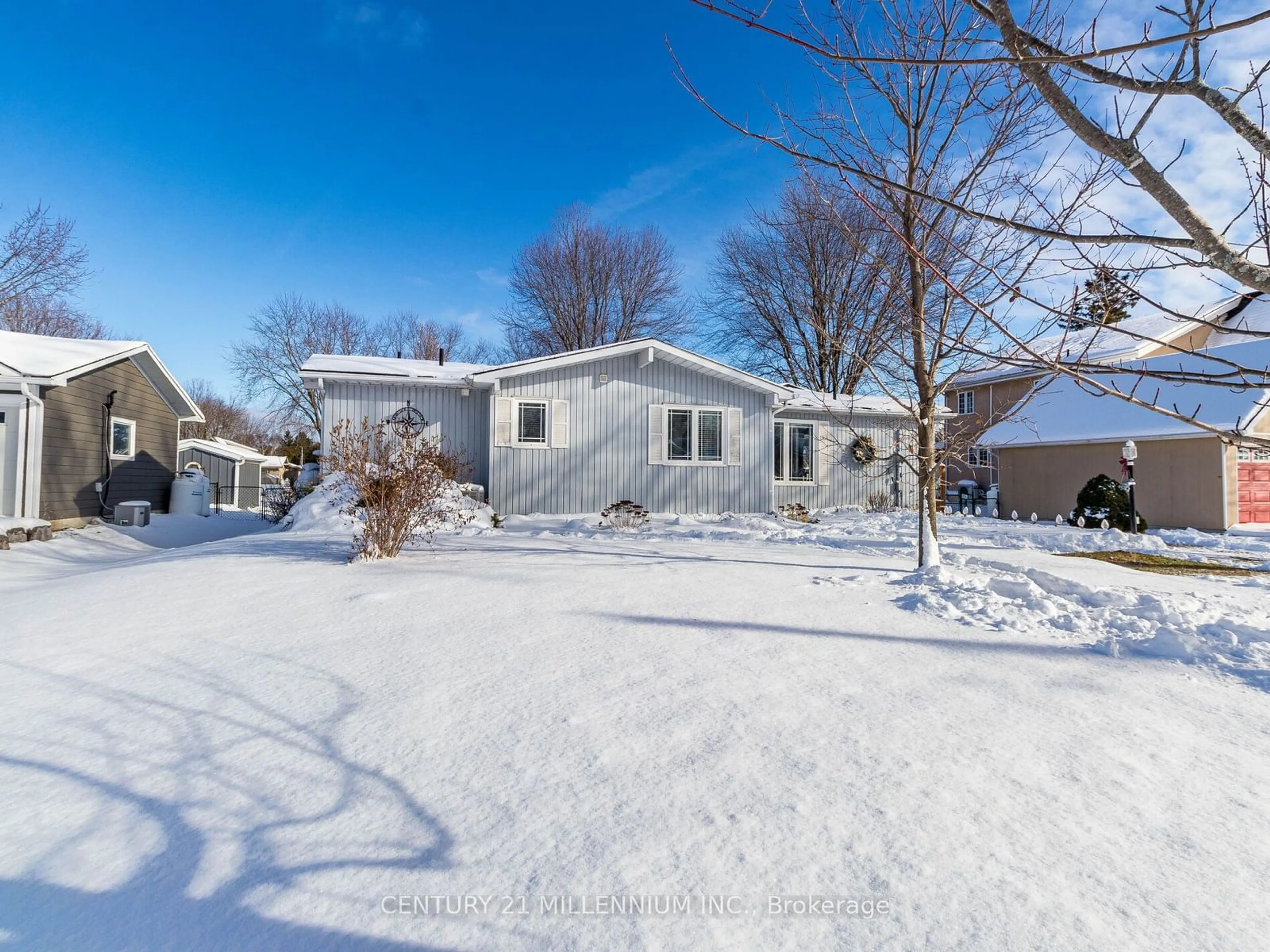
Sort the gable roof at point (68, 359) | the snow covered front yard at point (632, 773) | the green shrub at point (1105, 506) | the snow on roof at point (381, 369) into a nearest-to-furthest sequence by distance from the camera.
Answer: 1. the snow covered front yard at point (632, 773)
2. the gable roof at point (68, 359)
3. the snow on roof at point (381, 369)
4. the green shrub at point (1105, 506)

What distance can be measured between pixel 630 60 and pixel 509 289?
22.0 meters

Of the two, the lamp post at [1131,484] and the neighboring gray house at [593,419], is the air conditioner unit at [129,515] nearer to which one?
the neighboring gray house at [593,419]

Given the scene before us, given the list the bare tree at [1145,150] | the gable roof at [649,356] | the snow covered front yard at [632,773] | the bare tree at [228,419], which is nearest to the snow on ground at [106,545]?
the snow covered front yard at [632,773]

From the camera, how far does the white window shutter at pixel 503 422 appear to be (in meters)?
11.5

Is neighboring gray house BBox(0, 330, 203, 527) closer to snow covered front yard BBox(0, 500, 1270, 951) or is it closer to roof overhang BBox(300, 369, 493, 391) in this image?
roof overhang BBox(300, 369, 493, 391)

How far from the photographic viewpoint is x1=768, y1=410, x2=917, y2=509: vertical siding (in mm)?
14742

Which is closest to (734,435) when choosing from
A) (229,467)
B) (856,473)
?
(856,473)

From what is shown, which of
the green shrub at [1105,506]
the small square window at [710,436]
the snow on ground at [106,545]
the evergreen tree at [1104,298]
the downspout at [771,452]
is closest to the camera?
the evergreen tree at [1104,298]

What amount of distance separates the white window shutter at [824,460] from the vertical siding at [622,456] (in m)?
2.43

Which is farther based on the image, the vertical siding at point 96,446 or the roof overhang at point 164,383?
the roof overhang at point 164,383

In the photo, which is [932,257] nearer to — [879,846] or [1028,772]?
[1028,772]

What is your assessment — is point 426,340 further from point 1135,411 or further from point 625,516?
point 1135,411

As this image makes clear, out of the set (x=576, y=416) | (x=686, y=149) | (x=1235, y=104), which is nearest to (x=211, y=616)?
(x=1235, y=104)

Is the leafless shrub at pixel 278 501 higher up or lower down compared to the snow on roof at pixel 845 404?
lower down
